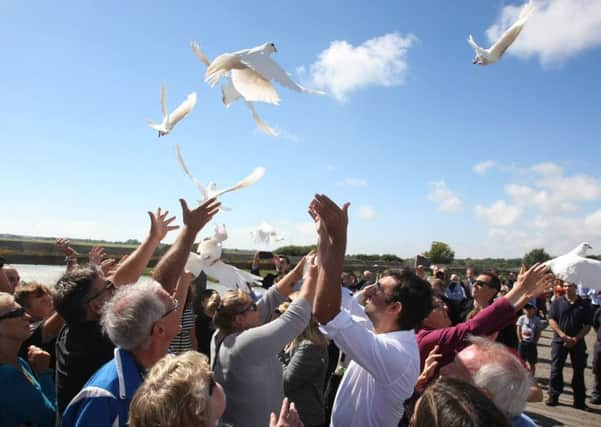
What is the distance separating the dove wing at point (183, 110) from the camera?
2.45 meters

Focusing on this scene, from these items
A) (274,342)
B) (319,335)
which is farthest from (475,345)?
(319,335)

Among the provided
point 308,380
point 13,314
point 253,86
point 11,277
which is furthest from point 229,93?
point 11,277

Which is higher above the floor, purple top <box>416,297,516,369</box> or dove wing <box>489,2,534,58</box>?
dove wing <box>489,2,534,58</box>

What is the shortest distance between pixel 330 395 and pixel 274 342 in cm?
261

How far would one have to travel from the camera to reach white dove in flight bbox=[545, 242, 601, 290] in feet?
11.1

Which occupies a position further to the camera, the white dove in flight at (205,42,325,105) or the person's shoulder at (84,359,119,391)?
the white dove in flight at (205,42,325,105)

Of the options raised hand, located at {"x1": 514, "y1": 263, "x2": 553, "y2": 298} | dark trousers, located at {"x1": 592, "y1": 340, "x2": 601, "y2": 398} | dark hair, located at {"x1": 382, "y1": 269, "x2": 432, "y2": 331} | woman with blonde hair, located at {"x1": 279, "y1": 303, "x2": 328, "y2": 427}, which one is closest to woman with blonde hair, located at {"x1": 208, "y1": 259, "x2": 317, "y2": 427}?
dark hair, located at {"x1": 382, "y1": 269, "x2": 432, "y2": 331}

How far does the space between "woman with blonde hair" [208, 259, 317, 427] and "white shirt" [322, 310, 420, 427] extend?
33 cm

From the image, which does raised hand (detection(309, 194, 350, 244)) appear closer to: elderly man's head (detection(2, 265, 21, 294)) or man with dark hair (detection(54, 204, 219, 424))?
man with dark hair (detection(54, 204, 219, 424))

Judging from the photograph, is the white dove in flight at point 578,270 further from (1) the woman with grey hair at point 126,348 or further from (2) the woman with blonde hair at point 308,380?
(1) the woman with grey hair at point 126,348

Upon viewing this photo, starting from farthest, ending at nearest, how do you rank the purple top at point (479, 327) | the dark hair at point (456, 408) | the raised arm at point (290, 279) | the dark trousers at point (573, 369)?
1. the dark trousers at point (573, 369)
2. the raised arm at point (290, 279)
3. the purple top at point (479, 327)
4. the dark hair at point (456, 408)

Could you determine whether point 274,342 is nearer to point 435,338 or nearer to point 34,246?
point 435,338

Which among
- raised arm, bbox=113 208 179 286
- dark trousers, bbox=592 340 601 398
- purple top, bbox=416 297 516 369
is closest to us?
purple top, bbox=416 297 516 369

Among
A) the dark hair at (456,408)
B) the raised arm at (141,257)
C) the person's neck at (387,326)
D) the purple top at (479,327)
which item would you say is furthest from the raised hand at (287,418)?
the raised arm at (141,257)
